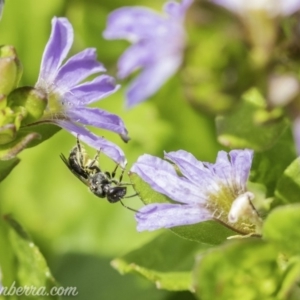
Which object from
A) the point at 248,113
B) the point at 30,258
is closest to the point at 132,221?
the point at 30,258

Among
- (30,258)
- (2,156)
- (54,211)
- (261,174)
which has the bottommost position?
(54,211)

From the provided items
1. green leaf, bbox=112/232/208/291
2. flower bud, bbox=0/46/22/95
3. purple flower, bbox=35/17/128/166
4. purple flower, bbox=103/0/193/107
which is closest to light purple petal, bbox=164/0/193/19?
purple flower, bbox=103/0/193/107

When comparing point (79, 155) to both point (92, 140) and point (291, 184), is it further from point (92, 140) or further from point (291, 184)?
point (291, 184)

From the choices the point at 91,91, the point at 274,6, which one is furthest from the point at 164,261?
the point at 274,6

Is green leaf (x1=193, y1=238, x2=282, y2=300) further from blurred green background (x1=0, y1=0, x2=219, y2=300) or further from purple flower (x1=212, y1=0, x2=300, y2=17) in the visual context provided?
blurred green background (x1=0, y1=0, x2=219, y2=300)

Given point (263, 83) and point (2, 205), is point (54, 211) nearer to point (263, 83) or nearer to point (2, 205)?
point (2, 205)

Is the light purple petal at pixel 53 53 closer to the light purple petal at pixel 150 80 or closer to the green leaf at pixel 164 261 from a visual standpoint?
the light purple petal at pixel 150 80
